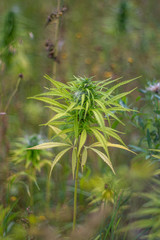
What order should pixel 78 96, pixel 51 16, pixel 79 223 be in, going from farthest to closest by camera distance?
pixel 79 223, pixel 51 16, pixel 78 96

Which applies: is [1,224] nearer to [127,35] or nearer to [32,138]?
[32,138]

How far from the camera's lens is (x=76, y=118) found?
35.7 inches

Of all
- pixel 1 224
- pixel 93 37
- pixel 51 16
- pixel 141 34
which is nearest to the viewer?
pixel 1 224

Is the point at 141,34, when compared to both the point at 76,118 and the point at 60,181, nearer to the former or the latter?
the point at 60,181

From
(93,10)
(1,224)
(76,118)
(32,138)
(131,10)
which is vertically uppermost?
(93,10)

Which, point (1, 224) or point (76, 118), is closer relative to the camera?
point (76, 118)

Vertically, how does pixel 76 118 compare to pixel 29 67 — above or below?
below

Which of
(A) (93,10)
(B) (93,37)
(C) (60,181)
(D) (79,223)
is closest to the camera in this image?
(D) (79,223)

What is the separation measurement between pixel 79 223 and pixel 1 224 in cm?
57

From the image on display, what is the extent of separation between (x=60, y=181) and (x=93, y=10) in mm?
2527

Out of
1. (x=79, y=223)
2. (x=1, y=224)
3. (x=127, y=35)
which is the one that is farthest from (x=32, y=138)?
(x=127, y=35)

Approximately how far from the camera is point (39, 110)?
228 centimetres

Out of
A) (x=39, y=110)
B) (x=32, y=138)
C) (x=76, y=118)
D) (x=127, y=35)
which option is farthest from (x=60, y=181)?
(x=127, y=35)

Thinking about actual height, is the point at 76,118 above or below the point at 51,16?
below
